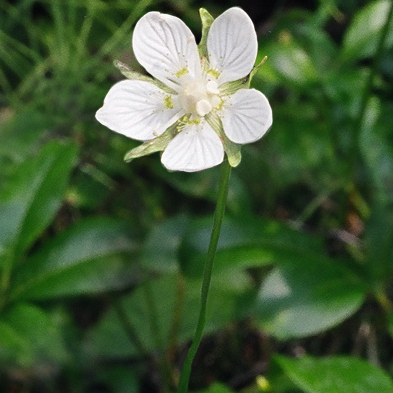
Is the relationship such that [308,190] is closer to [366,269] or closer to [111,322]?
[366,269]

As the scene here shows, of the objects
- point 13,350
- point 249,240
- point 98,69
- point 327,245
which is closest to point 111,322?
point 13,350

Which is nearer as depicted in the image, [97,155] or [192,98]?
[192,98]

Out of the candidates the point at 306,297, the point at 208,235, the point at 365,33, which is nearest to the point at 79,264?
the point at 208,235

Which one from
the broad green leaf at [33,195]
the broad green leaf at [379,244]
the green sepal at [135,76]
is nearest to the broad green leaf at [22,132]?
→ the broad green leaf at [33,195]

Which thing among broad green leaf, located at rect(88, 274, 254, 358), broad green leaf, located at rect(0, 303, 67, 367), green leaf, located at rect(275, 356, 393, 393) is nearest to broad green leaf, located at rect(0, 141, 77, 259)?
broad green leaf, located at rect(0, 303, 67, 367)

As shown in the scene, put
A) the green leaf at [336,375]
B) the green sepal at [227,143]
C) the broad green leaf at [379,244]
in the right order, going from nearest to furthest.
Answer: the green sepal at [227,143] < the green leaf at [336,375] < the broad green leaf at [379,244]

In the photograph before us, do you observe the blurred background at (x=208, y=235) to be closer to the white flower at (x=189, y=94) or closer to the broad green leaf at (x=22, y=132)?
the broad green leaf at (x=22, y=132)
